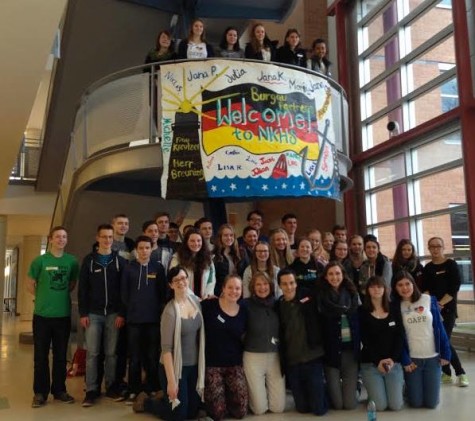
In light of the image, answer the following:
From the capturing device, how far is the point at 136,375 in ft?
16.5

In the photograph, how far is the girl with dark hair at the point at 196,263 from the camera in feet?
16.4

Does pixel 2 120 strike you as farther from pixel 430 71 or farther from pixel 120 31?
pixel 430 71

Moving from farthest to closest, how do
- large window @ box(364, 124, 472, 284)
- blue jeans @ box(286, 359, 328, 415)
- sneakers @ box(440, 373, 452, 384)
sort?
large window @ box(364, 124, 472, 284), sneakers @ box(440, 373, 452, 384), blue jeans @ box(286, 359, 328, 415)

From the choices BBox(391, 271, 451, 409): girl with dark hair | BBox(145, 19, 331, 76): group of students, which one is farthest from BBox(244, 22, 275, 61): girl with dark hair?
BBox(391, 271, 451, 409): girl with dark hair

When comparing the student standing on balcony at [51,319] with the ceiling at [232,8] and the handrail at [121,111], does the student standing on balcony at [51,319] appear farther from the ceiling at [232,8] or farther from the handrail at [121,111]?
the ceiling at [232,8]

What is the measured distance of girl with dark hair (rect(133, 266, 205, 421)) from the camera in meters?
4.30

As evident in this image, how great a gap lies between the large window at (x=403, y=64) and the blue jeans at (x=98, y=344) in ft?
23.6

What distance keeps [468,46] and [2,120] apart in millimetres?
7422

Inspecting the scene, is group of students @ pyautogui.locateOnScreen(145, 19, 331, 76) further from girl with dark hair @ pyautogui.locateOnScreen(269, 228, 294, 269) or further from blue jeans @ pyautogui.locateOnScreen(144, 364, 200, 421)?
blue jeans @ pyautogui.locateOnScreen(144, 364, 200, 421)

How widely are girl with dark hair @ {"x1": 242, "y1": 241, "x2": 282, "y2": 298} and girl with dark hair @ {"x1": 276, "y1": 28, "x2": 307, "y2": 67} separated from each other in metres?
3.59

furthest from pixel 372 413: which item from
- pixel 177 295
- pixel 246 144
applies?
pixel 246 144

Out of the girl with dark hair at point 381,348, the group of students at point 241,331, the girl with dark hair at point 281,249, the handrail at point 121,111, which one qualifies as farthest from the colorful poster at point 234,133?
the girl with dark hair at point 381,348

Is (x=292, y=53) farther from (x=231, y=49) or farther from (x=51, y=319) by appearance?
(x=51, y=319)

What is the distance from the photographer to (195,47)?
7367 mm
